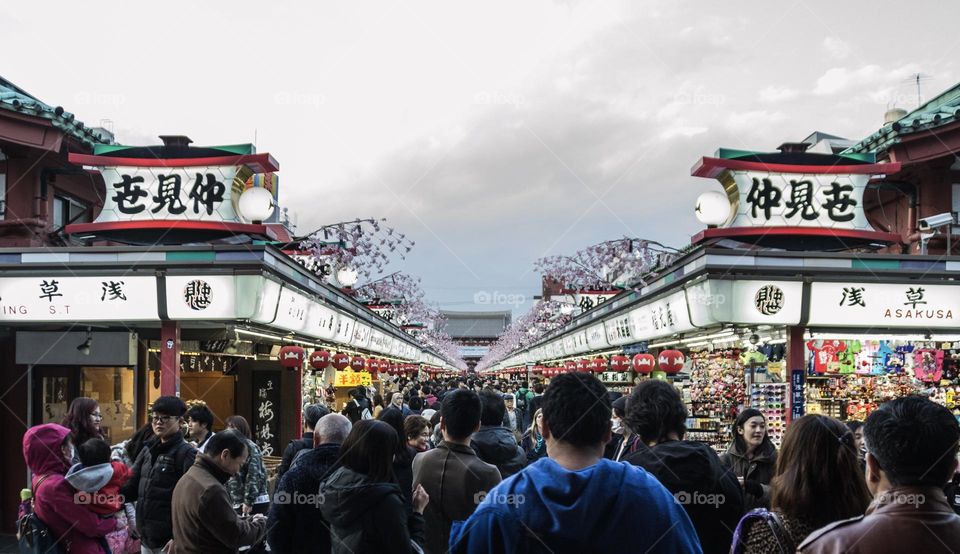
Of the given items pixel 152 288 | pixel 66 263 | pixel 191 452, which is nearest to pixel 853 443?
pixel 191 452

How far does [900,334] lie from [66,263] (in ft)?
46.3

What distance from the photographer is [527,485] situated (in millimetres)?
2926

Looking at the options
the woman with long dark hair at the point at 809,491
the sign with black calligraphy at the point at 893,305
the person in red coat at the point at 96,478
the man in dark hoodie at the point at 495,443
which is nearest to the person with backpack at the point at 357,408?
the man in dark hoodie at the point at 495,443

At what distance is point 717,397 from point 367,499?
37.8 ft

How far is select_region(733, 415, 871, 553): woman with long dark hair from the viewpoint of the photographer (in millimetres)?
3908

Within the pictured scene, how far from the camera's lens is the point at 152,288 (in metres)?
11.3

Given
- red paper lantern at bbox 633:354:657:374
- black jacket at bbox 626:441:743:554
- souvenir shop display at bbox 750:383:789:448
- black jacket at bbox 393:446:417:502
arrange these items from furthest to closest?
red paper lantern at bbox 633:354:657:374 → souvenir shop display at bbox 750:383:789:448 → black jacket at bbox 393:446:417:502 → black jacket at bbox 626:441:743:554

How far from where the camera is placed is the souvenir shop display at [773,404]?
42.0ft

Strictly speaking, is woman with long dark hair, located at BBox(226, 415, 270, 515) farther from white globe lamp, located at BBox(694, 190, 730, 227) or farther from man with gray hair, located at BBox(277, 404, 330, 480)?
white globe lamp, located at BBox(694, 190, 730, 227)

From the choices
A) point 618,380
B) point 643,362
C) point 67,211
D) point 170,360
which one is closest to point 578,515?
point 170,360

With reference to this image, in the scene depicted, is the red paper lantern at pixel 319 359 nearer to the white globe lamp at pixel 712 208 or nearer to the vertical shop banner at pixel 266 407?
the vertical shop banner at pixel 266 407

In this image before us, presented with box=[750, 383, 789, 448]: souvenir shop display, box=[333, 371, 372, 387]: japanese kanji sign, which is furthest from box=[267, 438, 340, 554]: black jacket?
box=[333, 371, 372, 387]: japanese kanji sign

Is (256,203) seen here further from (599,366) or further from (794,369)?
(599,366)

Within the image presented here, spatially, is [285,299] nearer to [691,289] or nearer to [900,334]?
[691,289]
